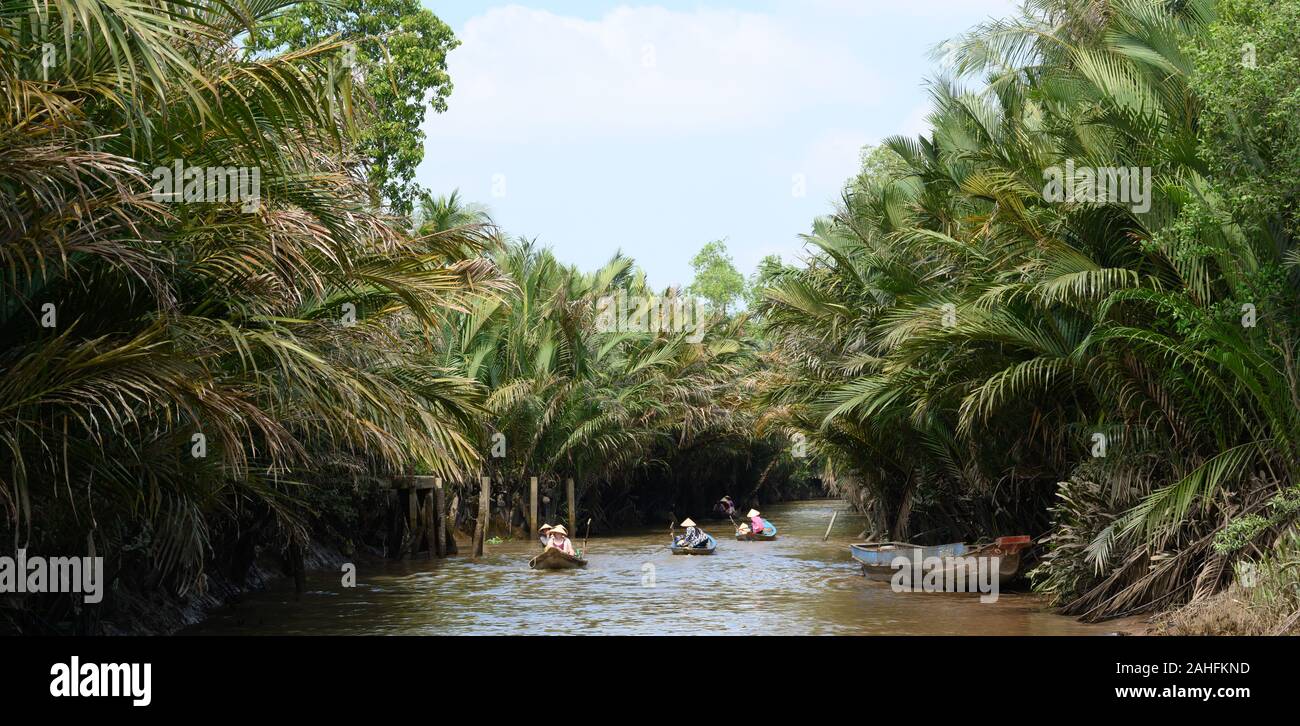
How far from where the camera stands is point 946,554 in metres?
20.0

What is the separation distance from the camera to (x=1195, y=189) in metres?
12.3

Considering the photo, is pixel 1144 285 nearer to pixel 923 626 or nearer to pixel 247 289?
pixel 923 626

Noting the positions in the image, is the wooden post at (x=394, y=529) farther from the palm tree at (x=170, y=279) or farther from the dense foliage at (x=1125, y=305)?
the palm tree at (x=170, y=279)

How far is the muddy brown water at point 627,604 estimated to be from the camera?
15531 millimetres

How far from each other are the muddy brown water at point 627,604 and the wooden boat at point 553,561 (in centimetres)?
22

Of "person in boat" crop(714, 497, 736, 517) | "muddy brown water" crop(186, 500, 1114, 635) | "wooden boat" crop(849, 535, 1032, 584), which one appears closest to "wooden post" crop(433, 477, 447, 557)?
"muddy brown water" crop(186, 500, 1114, 635)

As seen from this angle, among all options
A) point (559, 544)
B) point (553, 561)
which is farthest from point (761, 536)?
point (553, 561)

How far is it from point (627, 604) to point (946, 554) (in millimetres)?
5562

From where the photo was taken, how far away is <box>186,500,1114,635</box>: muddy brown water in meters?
15.5

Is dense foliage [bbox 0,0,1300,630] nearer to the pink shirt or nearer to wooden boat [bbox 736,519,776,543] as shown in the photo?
the pink shirt

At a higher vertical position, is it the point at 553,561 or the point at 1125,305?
the point at 1125,305

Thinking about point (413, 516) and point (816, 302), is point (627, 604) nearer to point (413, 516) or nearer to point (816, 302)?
point (816, 302)

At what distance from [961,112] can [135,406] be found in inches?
576
